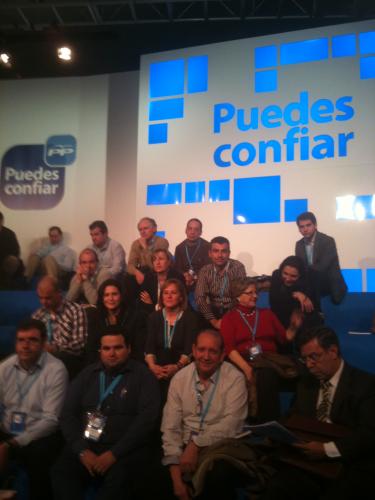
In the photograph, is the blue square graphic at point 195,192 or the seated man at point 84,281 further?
the blue square graphic at point 195,192

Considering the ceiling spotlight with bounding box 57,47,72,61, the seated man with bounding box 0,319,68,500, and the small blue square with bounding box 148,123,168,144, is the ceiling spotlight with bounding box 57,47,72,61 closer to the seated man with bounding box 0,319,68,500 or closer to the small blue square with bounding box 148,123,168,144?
the small blue square with bounding box 148,123,168,144

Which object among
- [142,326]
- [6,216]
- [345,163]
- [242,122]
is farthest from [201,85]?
[142,326]

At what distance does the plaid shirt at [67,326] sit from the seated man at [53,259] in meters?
2.51

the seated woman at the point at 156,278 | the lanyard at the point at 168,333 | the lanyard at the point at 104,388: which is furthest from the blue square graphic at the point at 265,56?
the lanyard at the point at 104,388

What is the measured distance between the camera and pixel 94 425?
2.83 metres

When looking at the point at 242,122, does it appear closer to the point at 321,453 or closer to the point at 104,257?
the point at 104,257

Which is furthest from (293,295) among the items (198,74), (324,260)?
(198,74)

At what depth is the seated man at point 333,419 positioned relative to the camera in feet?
7.22

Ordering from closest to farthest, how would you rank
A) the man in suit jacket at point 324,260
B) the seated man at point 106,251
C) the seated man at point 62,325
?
1. the seated man at point 62,325
2. the man in suit jacket at point 324,260
3. the seated man at point 106,251

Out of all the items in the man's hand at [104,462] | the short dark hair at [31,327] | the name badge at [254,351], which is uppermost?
the short dark hair at [31,327]

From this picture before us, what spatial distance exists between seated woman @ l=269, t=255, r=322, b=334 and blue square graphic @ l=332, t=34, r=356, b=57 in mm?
3072

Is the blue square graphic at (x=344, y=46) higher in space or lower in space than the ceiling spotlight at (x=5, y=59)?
lower

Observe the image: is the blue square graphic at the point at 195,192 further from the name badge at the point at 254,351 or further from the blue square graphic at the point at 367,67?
the name badge at the point at 254,351

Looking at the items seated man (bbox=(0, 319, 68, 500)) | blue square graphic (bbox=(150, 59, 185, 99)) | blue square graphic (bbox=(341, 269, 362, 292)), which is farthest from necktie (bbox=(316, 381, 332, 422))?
blue square graphic (bbox=(150, 59, 185, 99))
